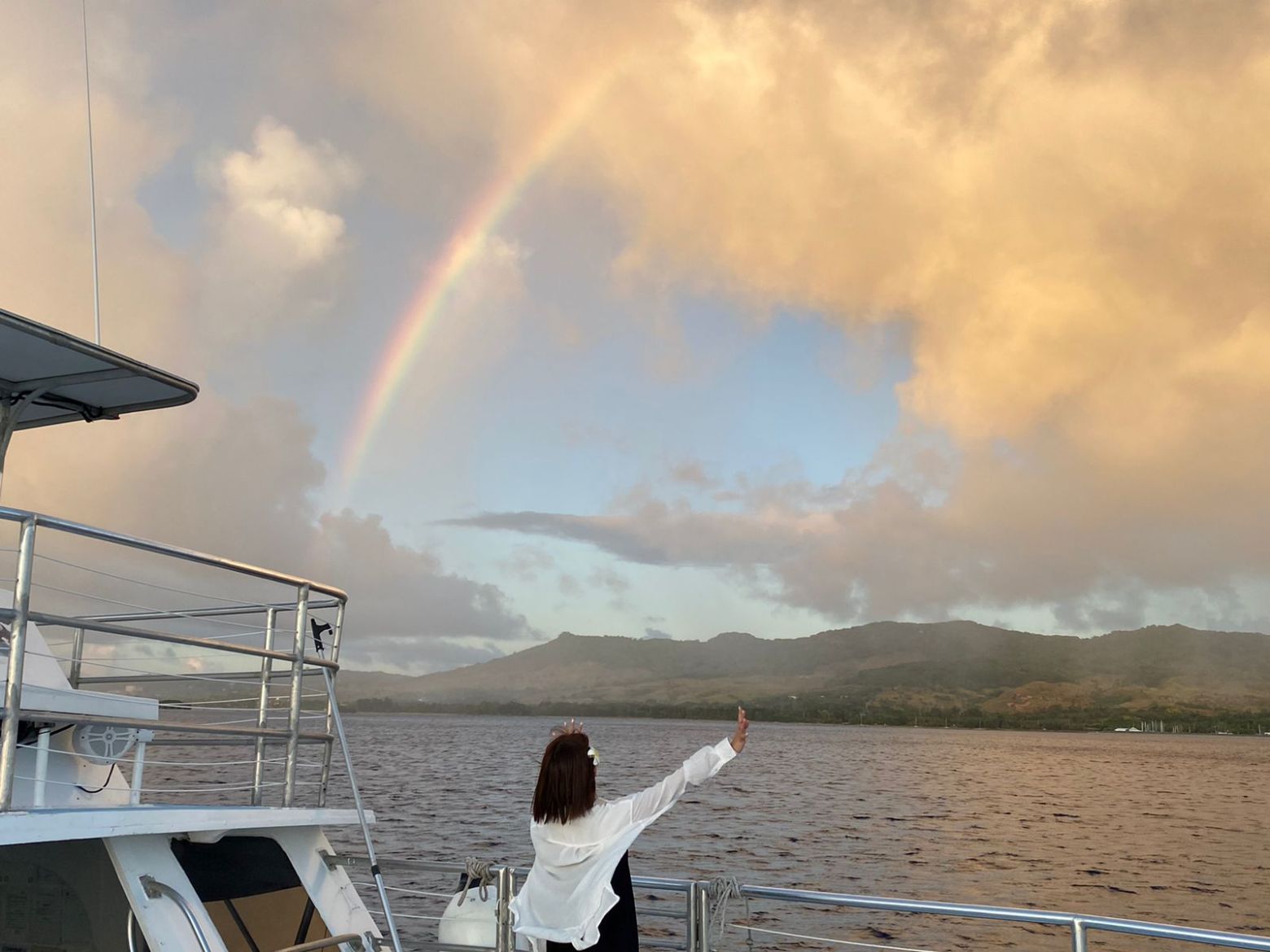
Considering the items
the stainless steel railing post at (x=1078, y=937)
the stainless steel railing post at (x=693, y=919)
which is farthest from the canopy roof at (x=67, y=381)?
the stainless steel railing post at (x=1078, y=937)

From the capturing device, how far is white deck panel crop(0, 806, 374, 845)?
13.9ft

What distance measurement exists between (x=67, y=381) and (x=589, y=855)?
389 cm

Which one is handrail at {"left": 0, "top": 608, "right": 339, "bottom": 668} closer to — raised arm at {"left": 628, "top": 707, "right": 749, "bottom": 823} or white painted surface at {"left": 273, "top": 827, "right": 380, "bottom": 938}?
white painted surface at {"left": 273, "top": 827, "right": 380, "bottom": 938}

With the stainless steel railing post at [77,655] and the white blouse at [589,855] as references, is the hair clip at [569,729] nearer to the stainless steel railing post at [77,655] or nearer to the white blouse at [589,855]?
the white blouse at [589,855]

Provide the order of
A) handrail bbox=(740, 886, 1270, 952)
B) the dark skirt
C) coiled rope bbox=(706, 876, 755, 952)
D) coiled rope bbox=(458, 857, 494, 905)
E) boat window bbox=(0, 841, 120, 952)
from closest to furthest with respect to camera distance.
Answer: handrail bbox=(740, 886, 1270, 952) → the dark skirt → boat window bbox=(0, 841, 120, 952) → coiled rope bbox=(706, 876, 755, 952) → coiled rope bbox=(458, 857, 494, 905)

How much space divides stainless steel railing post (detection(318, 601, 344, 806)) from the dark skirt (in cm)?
182

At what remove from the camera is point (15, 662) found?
4266mm

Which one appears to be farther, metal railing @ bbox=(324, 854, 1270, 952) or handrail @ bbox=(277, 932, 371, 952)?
handrail @ bbox=(277, 932, 371, 952)

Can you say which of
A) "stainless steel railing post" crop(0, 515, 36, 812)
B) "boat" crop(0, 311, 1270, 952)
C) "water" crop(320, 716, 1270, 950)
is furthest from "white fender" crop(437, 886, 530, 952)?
"water" crop(320, 716, 1270, 950)

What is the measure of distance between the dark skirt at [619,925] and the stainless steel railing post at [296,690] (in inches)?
68.3

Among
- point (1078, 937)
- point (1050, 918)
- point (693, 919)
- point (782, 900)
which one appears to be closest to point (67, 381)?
point (693, 919)

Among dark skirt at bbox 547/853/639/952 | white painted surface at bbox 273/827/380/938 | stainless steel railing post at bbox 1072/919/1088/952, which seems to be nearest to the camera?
dark skirt at bbox 547/853/639/952

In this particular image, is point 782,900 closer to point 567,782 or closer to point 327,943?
point 567,782

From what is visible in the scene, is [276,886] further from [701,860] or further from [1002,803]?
[1002,803]
